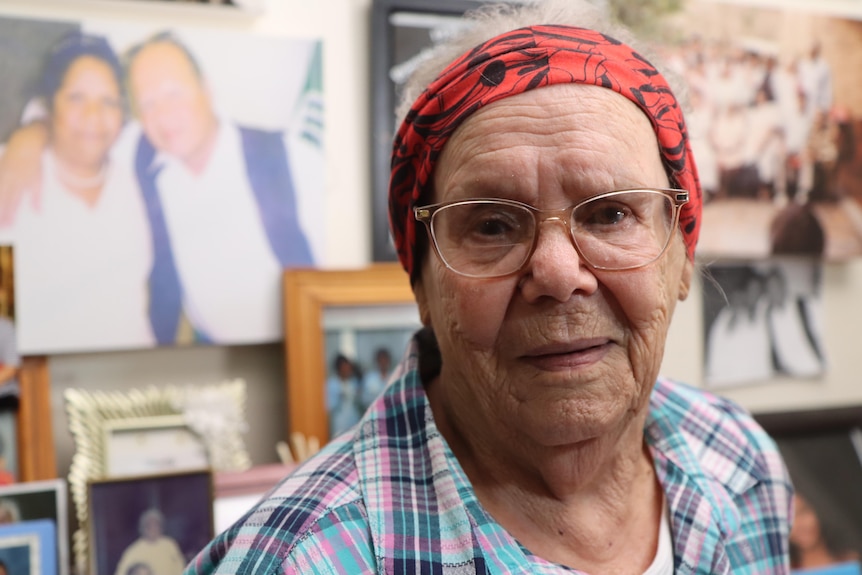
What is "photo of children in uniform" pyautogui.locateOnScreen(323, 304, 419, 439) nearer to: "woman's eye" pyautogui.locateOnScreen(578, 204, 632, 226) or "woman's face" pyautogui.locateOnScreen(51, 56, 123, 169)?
"woman's face" pyautogui.locateOnScreen(51, 56, 123, 169)

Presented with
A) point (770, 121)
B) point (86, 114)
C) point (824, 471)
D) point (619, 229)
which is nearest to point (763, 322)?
point (824, 471)

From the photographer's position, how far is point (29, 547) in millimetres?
1058

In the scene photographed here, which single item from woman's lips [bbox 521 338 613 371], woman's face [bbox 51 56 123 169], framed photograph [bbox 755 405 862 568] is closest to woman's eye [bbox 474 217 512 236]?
woman's lips [bbox 521 338 613 371]

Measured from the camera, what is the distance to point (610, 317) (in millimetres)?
751

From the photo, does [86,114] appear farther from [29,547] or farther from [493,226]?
[493,226]

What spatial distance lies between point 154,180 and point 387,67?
45cm

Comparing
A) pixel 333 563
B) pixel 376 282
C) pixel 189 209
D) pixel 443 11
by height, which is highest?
pixel 443 11

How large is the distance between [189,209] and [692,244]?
80 centimetres

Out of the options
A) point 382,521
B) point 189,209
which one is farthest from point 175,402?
point 382,521

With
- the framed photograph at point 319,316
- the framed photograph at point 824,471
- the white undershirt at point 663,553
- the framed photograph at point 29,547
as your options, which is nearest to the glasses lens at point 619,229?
the white undershirt at point 663,553

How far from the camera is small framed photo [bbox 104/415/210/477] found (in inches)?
46.1

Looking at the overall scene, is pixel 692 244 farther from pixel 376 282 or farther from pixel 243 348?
pixel 243 348

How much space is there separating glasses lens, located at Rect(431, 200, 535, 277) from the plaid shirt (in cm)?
17

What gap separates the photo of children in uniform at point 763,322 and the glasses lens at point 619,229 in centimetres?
94
